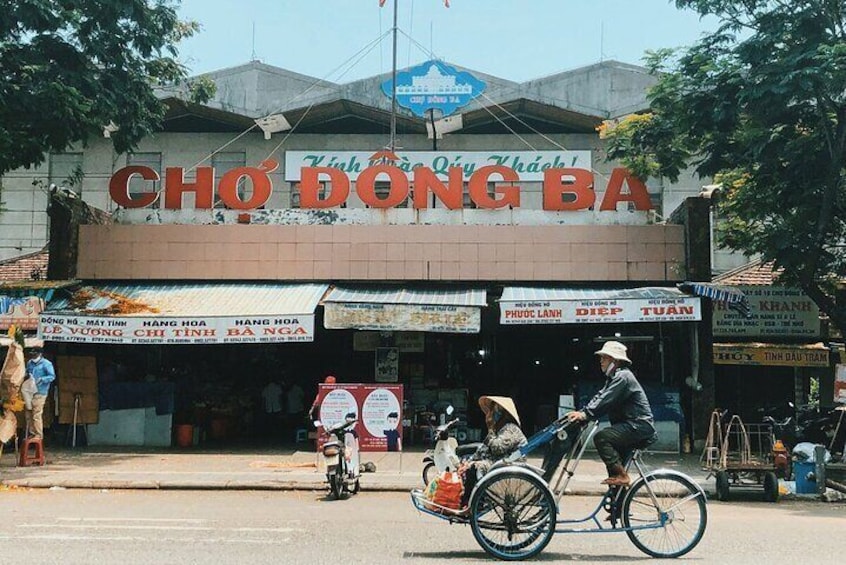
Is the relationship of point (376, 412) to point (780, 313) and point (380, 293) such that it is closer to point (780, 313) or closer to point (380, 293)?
point (380, 293)

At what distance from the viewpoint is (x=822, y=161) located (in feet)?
49.9

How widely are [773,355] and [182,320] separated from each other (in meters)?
12.6

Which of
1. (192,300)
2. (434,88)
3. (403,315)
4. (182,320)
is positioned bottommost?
(182,320)

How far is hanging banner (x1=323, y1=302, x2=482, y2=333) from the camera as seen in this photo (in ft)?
49.9

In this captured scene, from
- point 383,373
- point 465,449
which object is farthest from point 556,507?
point 383,373

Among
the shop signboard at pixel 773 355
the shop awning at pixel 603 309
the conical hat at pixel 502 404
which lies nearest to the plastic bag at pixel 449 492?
the conical hat at pixel 502 404

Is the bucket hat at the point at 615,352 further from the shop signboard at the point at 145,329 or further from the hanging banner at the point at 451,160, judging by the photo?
the hanging banner at the point at 451,160

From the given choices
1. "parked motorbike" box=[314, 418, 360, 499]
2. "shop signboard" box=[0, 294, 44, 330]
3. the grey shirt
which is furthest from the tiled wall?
the grey shirt

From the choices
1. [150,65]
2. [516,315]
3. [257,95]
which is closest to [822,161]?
[516,315]

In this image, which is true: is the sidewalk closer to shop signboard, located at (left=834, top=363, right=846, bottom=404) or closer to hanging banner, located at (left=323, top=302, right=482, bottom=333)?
hanging banner, located at (left=323, top=302, right=482, bottom=333)

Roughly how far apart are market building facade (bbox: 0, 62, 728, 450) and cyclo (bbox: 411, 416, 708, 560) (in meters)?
7.86

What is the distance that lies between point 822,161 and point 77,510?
13052 mm

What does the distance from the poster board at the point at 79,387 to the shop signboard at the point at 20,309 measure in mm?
927

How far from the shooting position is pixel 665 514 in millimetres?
7176
